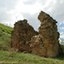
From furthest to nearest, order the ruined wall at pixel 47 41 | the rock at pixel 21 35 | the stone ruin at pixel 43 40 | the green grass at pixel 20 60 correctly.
Result: the rock at pixel 21 35, the stone ruin at pixel 43 40, the ruined wall at pixel 47 41, the green grass at pixel 20 60

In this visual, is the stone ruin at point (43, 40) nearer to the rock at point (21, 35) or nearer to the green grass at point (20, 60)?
the rock at point (21, 35)

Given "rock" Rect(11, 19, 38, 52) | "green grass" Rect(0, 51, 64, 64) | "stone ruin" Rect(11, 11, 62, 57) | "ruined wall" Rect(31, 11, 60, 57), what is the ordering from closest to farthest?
"green grass" Rect(0, 51, 64, 64) → "ruined wall" Rect(31, 11, 60, 57) → "stone ruin" Rect(11, 11, 62, 57) → "rock" Rect(11, 19, 38, 52)

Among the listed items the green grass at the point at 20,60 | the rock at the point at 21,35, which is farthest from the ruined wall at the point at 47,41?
the green grass at the point at 20,60

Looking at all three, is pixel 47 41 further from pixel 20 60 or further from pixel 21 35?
pixel 20 60

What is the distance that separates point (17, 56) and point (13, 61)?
3.81 meters

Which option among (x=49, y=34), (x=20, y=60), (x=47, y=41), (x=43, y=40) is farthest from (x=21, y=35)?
(x=20, y=60)

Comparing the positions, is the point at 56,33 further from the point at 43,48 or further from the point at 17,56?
the point at 17,56

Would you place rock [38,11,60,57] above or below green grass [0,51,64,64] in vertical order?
above

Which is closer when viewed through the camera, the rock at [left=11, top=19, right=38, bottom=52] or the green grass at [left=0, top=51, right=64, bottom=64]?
the green grass at [left=0, top=51, right=64, bottom=64]

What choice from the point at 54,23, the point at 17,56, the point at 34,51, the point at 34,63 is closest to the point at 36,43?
the point at 34,51

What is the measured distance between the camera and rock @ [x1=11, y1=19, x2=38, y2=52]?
82.2 metres

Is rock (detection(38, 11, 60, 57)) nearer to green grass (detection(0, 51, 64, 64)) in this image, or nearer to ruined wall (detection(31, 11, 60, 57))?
ruined wall (detection(31, 11, 60, 57))

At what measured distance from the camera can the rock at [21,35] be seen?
270 ft

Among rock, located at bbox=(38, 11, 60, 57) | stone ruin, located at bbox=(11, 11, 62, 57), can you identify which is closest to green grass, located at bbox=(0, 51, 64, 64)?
stone ruin, located at bbox=(11, 11, 62, 57)
